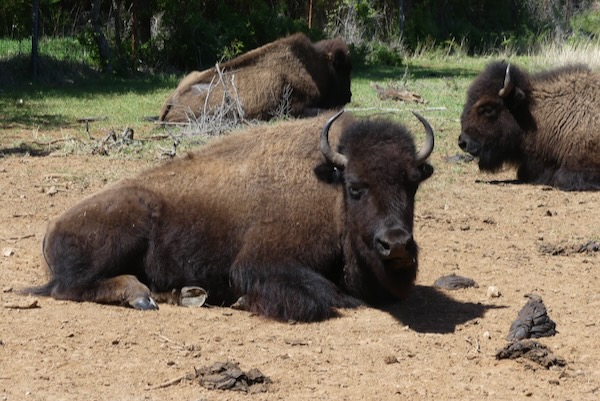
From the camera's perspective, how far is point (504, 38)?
29766 millimetres

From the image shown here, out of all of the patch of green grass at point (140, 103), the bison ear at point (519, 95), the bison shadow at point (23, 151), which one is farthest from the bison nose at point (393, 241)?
the bison shadow at point (23, 151)

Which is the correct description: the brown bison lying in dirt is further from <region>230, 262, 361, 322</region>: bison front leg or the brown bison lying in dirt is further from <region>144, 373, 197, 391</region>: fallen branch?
<region>144, 373, 197, 391</region>: fallen branch

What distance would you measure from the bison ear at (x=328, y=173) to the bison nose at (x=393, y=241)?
0.74 meters

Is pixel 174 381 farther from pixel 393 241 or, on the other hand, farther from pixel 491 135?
pixel 491 135

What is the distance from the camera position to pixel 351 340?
Answer: 604cm

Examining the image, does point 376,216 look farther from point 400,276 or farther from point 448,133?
point 448,133

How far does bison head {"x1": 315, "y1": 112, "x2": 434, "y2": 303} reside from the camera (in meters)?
6.29

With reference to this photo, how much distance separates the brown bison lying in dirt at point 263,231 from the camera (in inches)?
257

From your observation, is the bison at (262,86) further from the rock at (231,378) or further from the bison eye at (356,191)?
the rock at (231,378)

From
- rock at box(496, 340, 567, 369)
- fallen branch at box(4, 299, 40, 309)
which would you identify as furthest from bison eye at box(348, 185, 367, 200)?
fallen branch at box(4, 299, 40, 309)

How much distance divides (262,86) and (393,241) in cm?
931

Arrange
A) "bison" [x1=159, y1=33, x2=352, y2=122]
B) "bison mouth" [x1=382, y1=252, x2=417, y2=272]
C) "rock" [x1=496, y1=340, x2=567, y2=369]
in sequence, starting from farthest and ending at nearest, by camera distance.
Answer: "bison" [x1=159, y1=33, x2=352, y2=122] < "bison mouth" [x1=382, y1=252, x2=417, y2=272] < "rock" [x1=496, y1=340, x2=567, y2=369]

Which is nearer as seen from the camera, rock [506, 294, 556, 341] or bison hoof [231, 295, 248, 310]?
rock [506, 294, 556, 341]

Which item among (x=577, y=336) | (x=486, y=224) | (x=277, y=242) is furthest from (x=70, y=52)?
(x=577, y=336)
